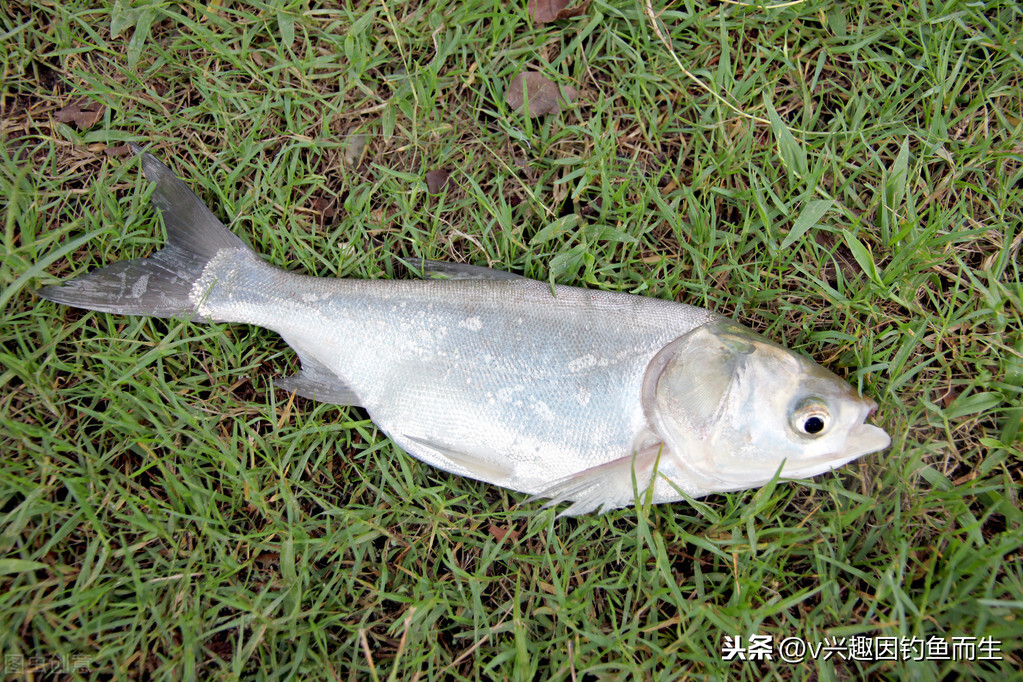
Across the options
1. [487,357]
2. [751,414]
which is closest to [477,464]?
[487,357]

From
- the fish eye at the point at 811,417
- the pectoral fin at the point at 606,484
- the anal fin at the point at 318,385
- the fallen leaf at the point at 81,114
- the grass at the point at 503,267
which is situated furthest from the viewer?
the fallen leaf at the point at 81,114

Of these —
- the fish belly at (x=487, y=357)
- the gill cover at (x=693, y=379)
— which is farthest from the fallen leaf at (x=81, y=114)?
the gill cover at (x=693, y=379)

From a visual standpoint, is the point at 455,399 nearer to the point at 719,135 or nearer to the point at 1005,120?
the point at 719,135

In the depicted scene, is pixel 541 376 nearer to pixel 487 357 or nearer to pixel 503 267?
pixel 487 357

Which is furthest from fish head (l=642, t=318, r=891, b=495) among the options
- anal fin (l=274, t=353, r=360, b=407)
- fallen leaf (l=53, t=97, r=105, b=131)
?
fallen leaf (l=53, t=97, r=105, b=131)

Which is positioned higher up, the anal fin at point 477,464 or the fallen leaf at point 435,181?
the fallen leaf at point 435,181

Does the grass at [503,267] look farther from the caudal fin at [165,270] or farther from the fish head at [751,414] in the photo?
the fish head at [751,414]
